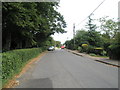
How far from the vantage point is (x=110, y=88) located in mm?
4789

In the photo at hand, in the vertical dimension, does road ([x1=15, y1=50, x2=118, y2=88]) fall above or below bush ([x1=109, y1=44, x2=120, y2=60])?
below

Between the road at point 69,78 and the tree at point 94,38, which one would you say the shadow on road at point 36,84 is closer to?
the road at point 69,78

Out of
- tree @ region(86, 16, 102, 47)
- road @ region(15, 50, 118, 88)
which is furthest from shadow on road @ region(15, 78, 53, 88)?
tree @ region(86, 16, 102, 47)

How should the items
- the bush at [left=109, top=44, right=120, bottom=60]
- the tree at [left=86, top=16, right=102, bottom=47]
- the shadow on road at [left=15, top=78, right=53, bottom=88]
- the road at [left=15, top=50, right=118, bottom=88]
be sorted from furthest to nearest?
the tree at [left=86, top=16, right=102, bottom=47] < the bush at [left=109, top=44, right=120, bottom=60] < the road at [left=15, top=50, right=118, bottom=88] < the shadow on road at [left=15, top=78, right=53, bottom=88]

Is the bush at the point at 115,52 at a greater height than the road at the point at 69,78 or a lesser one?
greater

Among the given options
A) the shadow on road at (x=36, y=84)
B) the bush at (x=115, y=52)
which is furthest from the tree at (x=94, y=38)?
A: the shadow on road at (x=36, y=84)

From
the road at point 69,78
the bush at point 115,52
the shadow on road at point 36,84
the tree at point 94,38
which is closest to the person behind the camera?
the shadow on road at point 36,84

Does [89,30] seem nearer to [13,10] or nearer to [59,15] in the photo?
[59,15]

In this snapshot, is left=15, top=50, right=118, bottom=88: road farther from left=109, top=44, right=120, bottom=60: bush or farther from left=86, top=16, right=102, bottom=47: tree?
left=86, top=16, right=102, bottom=47: tree

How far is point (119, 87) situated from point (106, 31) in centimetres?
2900

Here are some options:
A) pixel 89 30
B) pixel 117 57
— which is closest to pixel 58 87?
pixel 117 57

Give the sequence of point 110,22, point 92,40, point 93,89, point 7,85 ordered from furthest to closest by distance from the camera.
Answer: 1. point 92,40
2. point 110,22
3. point 7,85
4. point 93,89

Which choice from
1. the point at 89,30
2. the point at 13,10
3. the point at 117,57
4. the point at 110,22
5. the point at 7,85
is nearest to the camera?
the point at 7,85

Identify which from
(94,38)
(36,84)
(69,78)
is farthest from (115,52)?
(94,38)
